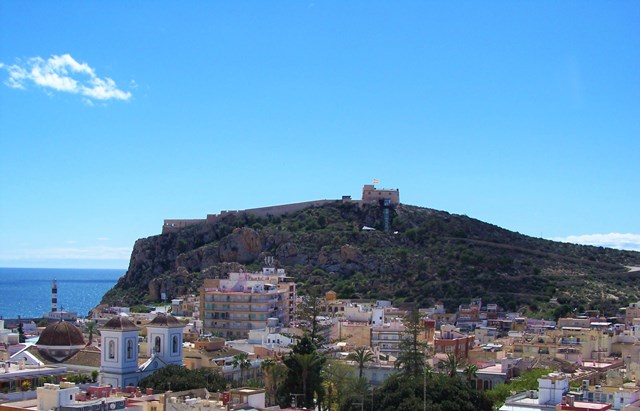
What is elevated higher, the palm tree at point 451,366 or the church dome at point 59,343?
the church dome at point 59,343

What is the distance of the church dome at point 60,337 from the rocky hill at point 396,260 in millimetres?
58898

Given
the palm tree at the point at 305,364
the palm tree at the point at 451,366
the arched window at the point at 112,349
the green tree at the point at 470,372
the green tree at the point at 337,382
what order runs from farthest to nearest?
the palm tree at the point at 451,366, the green tree at the point at 470,372, the arched window at the point at 112,349, the green tree at the point at 337,382, the palm tree at the point at 305,364

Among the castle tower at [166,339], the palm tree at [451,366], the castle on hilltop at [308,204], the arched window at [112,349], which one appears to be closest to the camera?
the arched window at [112,349]

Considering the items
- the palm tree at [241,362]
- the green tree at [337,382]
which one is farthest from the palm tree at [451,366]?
the palm tree at [241,362]

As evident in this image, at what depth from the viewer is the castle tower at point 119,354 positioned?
49.2m

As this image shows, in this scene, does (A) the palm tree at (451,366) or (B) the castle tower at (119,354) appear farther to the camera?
(A) the palm tree at (451,366)

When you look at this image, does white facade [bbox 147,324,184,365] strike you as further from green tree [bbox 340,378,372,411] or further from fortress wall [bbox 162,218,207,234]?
fortress wall [bbox 162,218,207,234]

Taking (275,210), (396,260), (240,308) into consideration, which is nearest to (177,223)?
(275,210)

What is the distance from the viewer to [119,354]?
4944 centimetres

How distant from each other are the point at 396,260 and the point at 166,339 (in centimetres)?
7100

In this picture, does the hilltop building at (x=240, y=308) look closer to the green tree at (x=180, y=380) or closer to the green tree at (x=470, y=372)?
the green tree at (x=470, y=372)

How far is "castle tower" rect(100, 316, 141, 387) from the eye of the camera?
49219 millimetres

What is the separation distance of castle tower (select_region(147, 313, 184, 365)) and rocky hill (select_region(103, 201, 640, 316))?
183 ft

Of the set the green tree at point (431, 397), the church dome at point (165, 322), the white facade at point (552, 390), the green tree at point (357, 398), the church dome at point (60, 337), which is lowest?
the green tree at point (357, 398)
